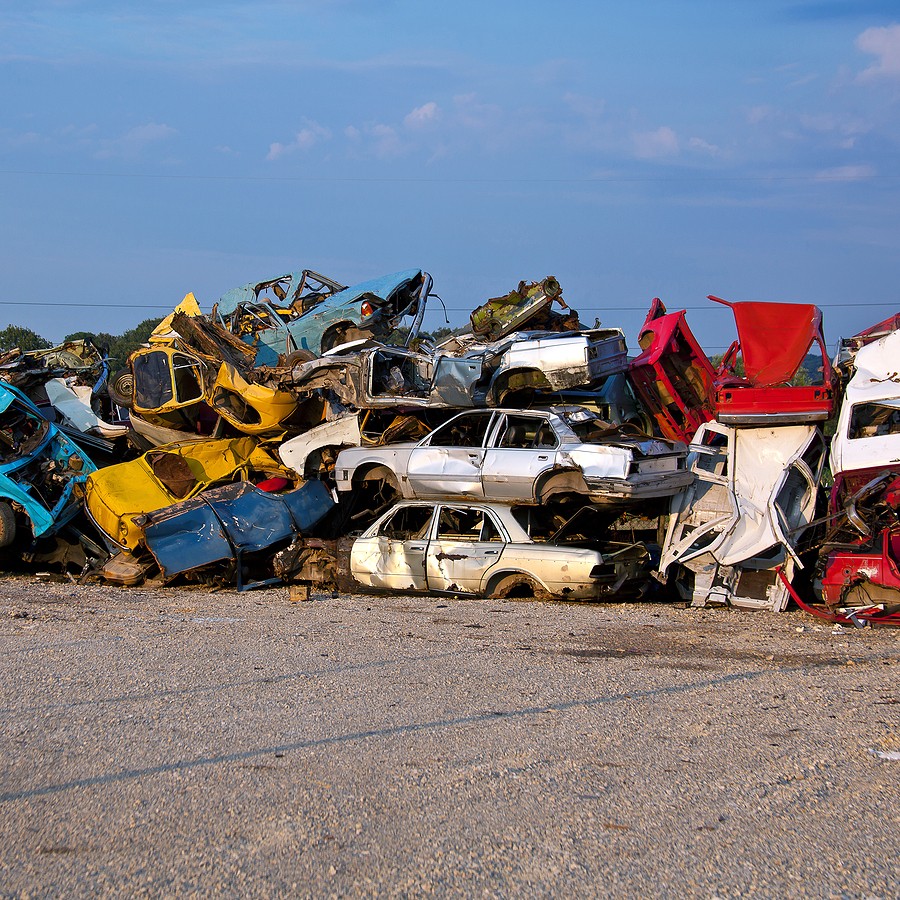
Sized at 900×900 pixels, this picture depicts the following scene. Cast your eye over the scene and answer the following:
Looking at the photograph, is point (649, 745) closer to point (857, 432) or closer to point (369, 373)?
point (857, 432)

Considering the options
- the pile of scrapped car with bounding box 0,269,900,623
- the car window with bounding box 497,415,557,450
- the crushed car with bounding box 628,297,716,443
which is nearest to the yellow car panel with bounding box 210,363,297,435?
the pile of scrapped car with bounding box 0,269,900,623

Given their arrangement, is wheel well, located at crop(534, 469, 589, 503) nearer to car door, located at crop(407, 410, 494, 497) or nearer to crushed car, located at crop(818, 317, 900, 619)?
car door, located at crop(407, 410, 494, 497)

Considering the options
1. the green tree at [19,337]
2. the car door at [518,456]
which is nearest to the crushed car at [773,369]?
the car door at [518,456]

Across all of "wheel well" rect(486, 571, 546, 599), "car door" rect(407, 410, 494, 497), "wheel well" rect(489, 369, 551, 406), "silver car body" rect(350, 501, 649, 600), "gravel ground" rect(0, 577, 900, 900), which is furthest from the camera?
"wheel well" rect(489, 369, 551, 406)

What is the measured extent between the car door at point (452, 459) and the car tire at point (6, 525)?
5.08 m

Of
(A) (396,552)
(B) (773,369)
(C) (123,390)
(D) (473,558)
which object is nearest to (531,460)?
(D) (473,558)

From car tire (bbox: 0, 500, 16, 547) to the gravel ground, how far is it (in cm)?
430

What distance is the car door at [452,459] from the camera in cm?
1163

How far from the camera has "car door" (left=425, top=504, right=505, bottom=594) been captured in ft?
35.6

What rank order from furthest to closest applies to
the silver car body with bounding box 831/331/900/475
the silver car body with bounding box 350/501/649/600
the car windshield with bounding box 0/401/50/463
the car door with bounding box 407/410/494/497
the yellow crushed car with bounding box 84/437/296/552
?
the car windshield with bounding box 0/401/50/463 → the yellow crushed car with bounding box 84/437/296/552 → the car door with bounding box 407/410/494/497 → the silver car body with bounding box 350/501/649/600 → the silver car body with bounding box 831/331/900/475

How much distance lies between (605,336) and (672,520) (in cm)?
361

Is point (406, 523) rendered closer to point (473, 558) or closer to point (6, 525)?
point (473, 558)

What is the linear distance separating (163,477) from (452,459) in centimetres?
412

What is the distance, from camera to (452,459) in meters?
11.8
